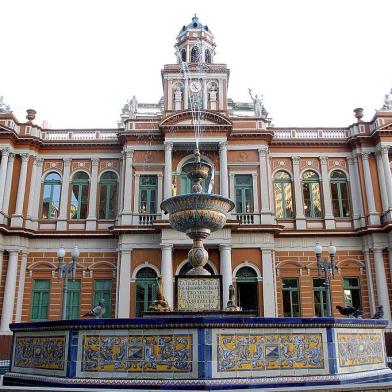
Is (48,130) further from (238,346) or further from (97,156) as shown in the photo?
(238,346)

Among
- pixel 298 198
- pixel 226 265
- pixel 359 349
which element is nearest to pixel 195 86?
pixel 298 198

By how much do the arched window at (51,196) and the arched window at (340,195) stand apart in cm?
1473

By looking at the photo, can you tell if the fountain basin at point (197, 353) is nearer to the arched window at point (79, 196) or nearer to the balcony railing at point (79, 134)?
the arched window at point (79, 196)

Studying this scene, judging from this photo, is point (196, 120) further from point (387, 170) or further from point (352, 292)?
point (352, 292)

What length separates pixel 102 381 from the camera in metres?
6.86

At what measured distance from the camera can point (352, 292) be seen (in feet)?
76.7

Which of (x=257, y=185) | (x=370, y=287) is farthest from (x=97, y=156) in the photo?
(x=370, y=287)

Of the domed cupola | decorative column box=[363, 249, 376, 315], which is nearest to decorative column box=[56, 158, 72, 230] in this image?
the domed cupola

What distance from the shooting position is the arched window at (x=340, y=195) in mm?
24641

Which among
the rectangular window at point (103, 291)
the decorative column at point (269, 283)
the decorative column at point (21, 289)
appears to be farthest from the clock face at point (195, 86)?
the decorative column at point (21, 289)

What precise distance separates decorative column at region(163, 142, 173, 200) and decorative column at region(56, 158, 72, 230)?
18.5ft

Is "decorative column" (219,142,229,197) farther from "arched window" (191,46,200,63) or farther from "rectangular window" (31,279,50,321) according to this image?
"rectangular window" (31,279,50,321)

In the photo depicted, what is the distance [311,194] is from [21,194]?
1521 centimetres

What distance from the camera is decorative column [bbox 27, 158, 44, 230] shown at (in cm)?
2406
